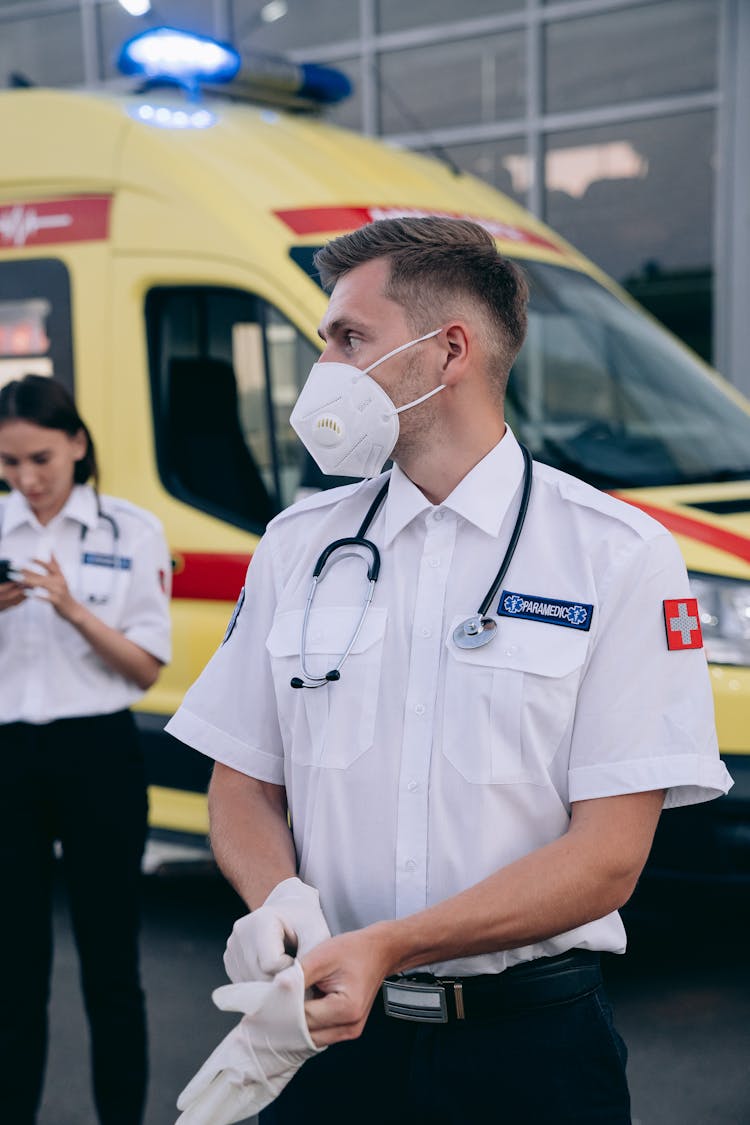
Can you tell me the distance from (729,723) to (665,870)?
0.44m

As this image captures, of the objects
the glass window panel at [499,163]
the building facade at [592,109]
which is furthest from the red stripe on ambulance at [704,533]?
the glass window panel at [499,163]

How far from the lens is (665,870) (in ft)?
11.5

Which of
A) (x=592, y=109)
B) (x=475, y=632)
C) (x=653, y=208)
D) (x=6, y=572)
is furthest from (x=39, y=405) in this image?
(x=592, y=109)

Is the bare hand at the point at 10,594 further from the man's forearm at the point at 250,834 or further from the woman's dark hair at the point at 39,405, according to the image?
the man's forearm at the point at 250,834

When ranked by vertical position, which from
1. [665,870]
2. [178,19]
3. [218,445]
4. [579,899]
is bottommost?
[665,870]

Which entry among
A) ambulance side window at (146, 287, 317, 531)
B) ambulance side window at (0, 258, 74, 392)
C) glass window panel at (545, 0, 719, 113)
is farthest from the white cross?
glass window panel at (545, 0, 719, 113)

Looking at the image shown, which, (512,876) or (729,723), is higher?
(512,876)

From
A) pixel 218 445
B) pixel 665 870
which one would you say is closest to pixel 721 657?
pixel 665 870

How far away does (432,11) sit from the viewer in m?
9.47

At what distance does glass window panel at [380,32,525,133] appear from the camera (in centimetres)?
937

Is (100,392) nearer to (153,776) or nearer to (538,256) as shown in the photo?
A: (153,776)

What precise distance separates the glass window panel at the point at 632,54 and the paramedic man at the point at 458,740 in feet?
26.0

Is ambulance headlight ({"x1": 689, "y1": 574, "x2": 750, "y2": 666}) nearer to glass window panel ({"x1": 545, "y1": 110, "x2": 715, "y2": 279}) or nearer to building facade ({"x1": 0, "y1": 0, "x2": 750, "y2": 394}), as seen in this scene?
building facade ({"x1": 0, "y1": 0, "x2": 750, "y2": 394})

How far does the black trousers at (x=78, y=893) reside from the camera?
279cm
